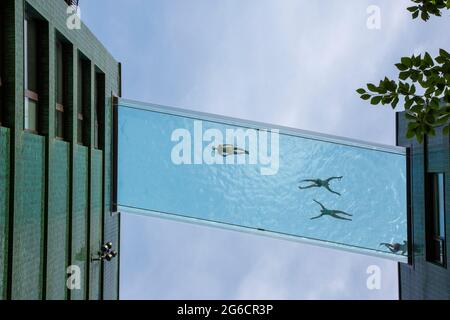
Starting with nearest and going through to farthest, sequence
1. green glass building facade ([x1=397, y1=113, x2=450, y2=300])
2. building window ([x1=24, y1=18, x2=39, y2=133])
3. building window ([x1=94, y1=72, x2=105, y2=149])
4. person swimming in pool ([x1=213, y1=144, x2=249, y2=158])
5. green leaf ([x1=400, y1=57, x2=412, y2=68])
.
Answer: green leaf ([x1=400, y1=57, x2=412, y2=68]) → building window ([x1=24, y1=18, x2=39, y2=133]) → green glass building facade ([x1=397, y1=113, x2=450, y2=300]) → building window ([x1=94, y1=72, x2=105, y2=149]) → person swimming in pool ([x1=213, y1=144, x2=249, y2=158])

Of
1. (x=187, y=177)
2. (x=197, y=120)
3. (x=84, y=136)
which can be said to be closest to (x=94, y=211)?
(x=84, y=136)

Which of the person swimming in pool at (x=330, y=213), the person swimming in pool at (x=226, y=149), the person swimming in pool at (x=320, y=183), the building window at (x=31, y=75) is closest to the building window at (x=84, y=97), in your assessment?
the building window at (x=31, y=75)

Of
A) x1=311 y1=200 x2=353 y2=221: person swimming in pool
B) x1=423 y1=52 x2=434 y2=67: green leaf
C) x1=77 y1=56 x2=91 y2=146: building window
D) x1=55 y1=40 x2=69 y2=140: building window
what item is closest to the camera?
x1=423 y1=52 x2=434 y2=67: green leaf

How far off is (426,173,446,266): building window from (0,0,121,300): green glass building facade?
1270 cm

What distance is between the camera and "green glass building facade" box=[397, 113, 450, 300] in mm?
13375

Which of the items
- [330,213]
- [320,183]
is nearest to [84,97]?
[320,183]

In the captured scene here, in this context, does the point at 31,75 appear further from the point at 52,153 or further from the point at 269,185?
the point at 269,185

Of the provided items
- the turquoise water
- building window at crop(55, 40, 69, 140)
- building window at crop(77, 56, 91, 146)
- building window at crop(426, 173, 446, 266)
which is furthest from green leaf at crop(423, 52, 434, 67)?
the turquoise water

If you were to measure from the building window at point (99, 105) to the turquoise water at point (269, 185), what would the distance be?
1257 mm

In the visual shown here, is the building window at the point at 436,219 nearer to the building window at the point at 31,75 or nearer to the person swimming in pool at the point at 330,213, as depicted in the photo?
the person swimming in pool at the point at 330,213

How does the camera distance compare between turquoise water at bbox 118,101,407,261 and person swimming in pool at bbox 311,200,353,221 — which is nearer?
turquoise water at bbox 118,101,407,261

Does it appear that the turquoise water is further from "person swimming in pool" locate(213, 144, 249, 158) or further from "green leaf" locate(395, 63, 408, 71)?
"green leaf" locate(395, 63, 408, 71)
